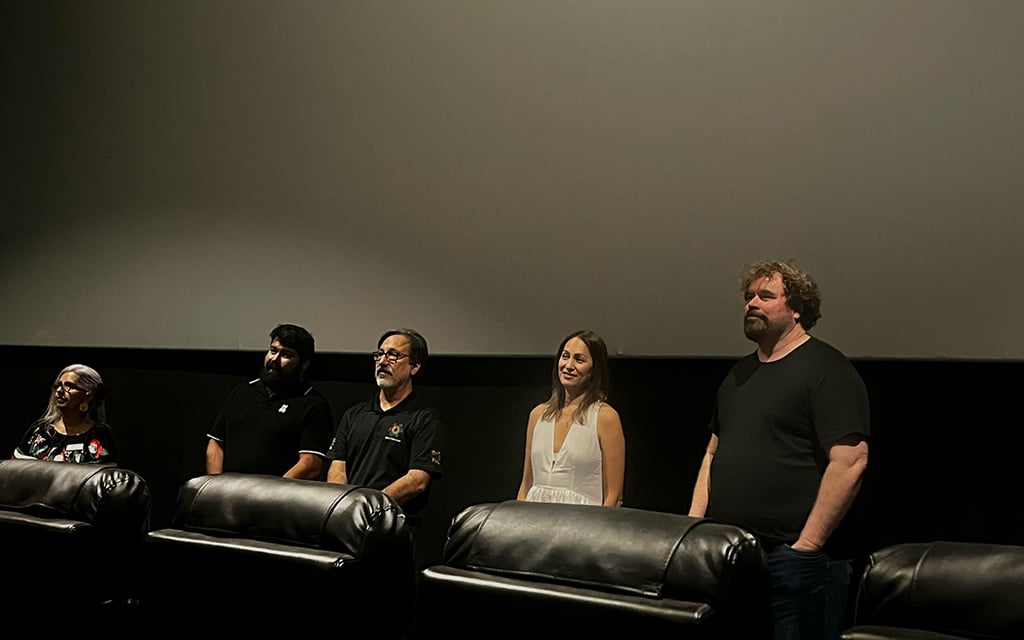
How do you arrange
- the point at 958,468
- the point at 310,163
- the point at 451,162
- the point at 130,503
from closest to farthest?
the point at 130,503
the point at 958,468
the point at 451,162
the point at 310,163

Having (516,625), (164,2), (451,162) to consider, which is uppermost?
(164,2)

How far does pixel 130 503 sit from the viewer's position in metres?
1.94

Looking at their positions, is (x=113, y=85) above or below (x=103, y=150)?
above

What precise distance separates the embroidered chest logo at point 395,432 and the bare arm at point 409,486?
151 mm

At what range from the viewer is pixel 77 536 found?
186cm

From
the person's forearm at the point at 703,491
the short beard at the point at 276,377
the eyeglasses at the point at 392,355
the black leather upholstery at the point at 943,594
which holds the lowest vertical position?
the black leather upholstery at the point at 943,594

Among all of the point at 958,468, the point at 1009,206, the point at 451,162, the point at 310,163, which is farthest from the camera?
the point at 310,163

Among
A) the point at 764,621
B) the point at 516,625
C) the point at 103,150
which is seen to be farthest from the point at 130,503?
the point at 103,150

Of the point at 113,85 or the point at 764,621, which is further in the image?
the point at 113,85

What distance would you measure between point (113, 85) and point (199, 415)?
1.76 m

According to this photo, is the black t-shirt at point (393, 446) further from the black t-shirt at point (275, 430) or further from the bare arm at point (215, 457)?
the bare arm at point (215, 457)

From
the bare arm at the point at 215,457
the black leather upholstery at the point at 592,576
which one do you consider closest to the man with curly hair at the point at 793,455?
the black leather upholstery at the point at 592,576

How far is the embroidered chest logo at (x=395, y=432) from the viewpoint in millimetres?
3908

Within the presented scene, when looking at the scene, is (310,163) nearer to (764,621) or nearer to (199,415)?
(199,415)
